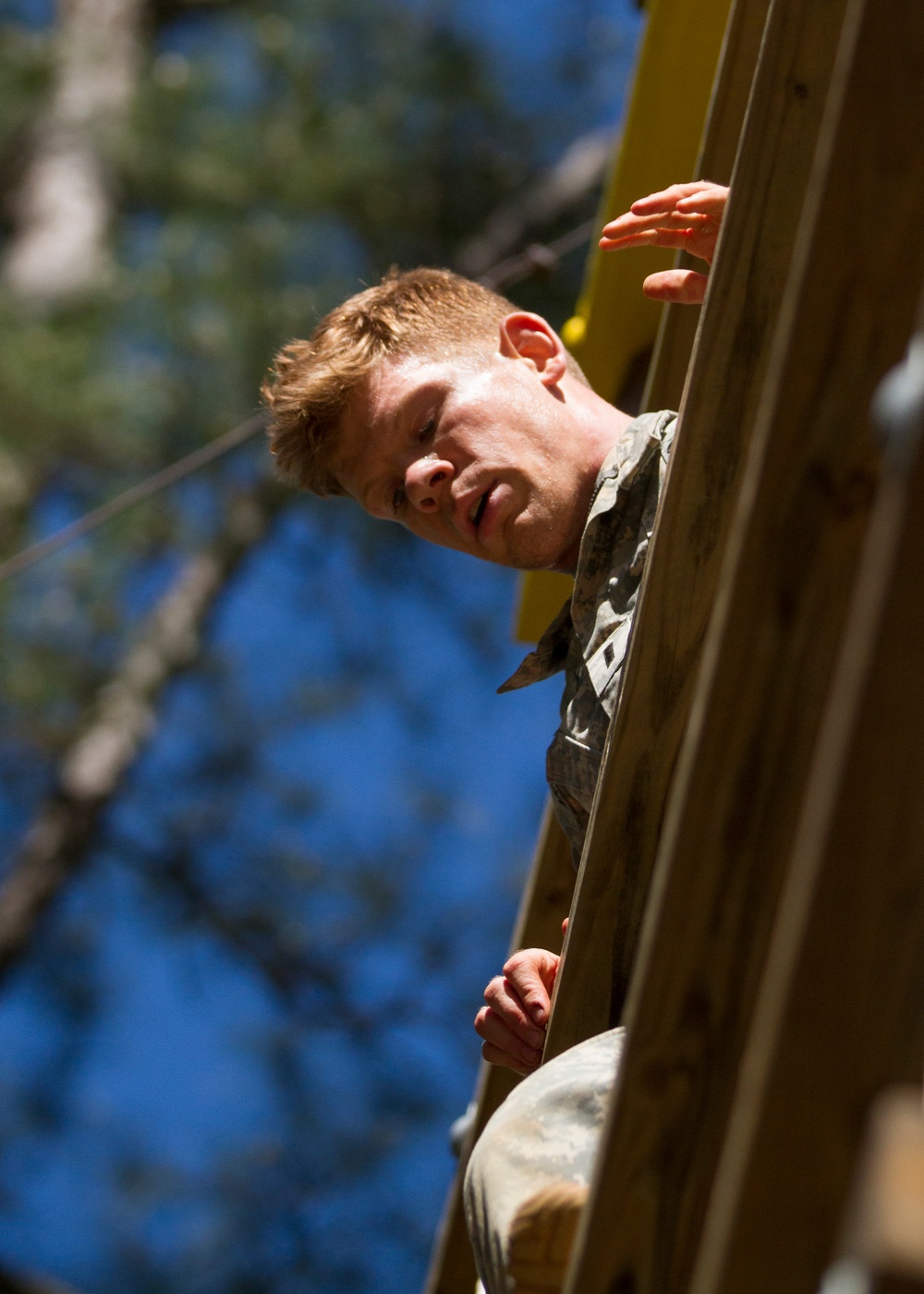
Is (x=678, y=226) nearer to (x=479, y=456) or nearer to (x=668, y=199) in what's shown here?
(x=668, y=199)

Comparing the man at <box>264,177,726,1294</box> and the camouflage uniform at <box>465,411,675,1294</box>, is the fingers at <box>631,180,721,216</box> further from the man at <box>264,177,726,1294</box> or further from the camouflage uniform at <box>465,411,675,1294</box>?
the camouflage uniform at <box>465,411,675,1294</box>

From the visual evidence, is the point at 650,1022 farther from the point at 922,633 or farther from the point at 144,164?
the point at 144,164

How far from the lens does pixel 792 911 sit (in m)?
0.57

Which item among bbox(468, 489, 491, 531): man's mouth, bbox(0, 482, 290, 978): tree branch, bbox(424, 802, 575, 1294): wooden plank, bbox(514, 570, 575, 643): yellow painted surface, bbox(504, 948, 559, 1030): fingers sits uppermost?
bbox(468, 489, 491, 531): man's mouth

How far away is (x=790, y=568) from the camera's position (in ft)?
2.24

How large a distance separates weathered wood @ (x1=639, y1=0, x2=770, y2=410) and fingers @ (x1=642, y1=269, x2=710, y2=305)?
0.23 ft

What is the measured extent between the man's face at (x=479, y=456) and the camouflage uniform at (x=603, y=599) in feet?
0.24

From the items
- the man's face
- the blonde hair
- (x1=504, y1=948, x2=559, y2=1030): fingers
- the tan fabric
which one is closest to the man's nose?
the man's face

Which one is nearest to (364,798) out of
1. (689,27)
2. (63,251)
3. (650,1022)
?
(63,251)

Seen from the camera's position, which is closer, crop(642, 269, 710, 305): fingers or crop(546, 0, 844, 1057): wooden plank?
crop(546, 0, 844, 1057): wooden plank

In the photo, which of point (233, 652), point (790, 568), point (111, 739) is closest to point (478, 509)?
point (790, 568)

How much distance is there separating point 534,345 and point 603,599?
0.39m

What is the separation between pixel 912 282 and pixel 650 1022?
362 millimetres

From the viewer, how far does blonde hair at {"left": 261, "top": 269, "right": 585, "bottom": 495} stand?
161cm
